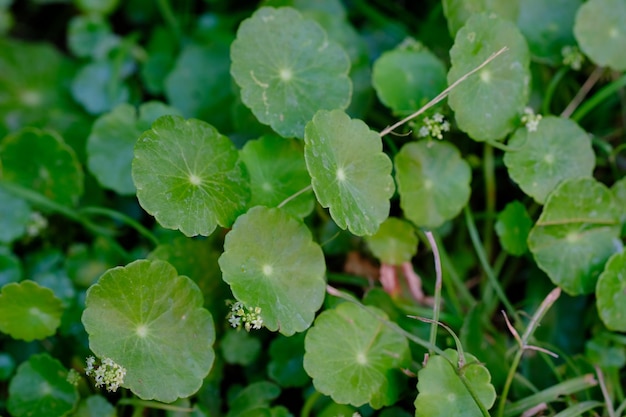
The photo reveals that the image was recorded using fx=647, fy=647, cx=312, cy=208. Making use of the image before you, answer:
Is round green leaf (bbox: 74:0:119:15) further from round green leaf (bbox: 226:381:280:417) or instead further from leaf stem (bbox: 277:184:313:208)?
round green leaf (bbox: 226:381:280:417)

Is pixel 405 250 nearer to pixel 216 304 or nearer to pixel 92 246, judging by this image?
pixel 216 304

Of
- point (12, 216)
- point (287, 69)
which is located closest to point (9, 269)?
point (12, 216)

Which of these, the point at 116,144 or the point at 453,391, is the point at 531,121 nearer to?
the point at 453,391

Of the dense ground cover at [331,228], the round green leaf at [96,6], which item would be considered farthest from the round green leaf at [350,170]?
the round green leaf at [96,6]

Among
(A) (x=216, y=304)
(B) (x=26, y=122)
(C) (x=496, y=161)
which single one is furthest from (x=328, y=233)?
(B) (x=26, y=122)

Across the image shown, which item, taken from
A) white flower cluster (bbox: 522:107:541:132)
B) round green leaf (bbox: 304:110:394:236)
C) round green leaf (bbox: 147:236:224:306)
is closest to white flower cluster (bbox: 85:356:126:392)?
round green leaf (bbox: 147:236:224:306)

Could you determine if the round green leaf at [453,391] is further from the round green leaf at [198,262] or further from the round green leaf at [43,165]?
the round green leaf at [43,165]
